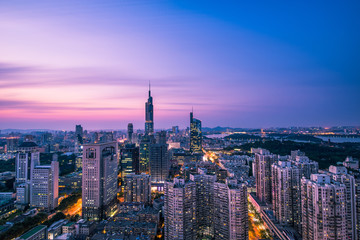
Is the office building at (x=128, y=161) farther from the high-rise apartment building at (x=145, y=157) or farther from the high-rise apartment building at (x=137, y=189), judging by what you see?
the high-rise apartment building at (x=137, y=189)

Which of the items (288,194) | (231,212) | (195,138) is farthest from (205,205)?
(195,138)

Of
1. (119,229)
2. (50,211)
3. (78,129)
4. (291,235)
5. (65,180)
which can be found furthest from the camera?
(78,129)

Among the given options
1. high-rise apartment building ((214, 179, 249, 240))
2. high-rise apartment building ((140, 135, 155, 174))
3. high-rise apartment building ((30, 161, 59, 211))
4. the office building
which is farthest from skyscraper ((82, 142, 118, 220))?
high-rise apartment building ((140, 135, 155, 174))

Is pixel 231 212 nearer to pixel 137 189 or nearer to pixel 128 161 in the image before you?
pixel 137 189

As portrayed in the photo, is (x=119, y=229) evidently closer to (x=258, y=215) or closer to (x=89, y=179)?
(x=89, y=179)

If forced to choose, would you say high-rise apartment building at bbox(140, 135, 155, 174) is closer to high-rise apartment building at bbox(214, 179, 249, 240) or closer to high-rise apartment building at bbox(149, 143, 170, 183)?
high-rise apartment building at bbox(149, 143, 170, 183)

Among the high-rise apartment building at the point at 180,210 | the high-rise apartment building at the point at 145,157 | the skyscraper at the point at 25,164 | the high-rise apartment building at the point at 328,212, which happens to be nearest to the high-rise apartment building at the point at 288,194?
the high-rise apartment building at the point at 328,212

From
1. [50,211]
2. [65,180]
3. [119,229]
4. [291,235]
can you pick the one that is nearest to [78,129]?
[65,180]
